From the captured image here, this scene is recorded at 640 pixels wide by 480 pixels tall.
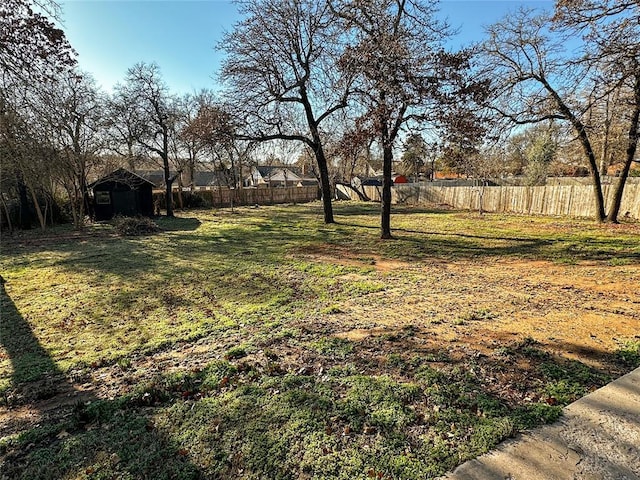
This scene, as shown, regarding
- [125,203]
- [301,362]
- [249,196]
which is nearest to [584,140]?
[301,362]

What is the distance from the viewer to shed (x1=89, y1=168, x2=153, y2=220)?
18.8 metres

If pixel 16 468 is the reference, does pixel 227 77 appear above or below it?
above

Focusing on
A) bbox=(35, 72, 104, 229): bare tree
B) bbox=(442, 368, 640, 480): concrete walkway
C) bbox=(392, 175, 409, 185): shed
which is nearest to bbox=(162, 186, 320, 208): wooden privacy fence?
bbox=(35, 72, 104, 229): bare tree

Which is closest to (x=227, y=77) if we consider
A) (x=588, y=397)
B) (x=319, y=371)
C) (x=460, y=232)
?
(x=460, y=232)

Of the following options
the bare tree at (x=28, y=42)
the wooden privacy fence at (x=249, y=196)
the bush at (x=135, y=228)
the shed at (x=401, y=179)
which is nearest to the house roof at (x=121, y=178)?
the wooden privacy fence at (x=249, y=196)

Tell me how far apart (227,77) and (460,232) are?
9.50 m

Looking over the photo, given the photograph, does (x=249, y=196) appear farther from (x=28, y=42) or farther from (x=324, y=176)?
(x=28, y=42)

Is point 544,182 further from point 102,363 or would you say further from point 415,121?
point 102,363

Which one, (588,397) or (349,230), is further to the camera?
(349,230)

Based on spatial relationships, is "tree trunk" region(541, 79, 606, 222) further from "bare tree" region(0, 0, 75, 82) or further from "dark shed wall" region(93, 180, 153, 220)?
"dark shed wall" region(93, 180, 153, 220)

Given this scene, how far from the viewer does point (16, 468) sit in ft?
6.55

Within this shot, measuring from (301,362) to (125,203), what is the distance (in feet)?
65.8

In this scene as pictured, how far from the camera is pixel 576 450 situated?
1861mm

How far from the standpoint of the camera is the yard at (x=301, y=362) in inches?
78.7
